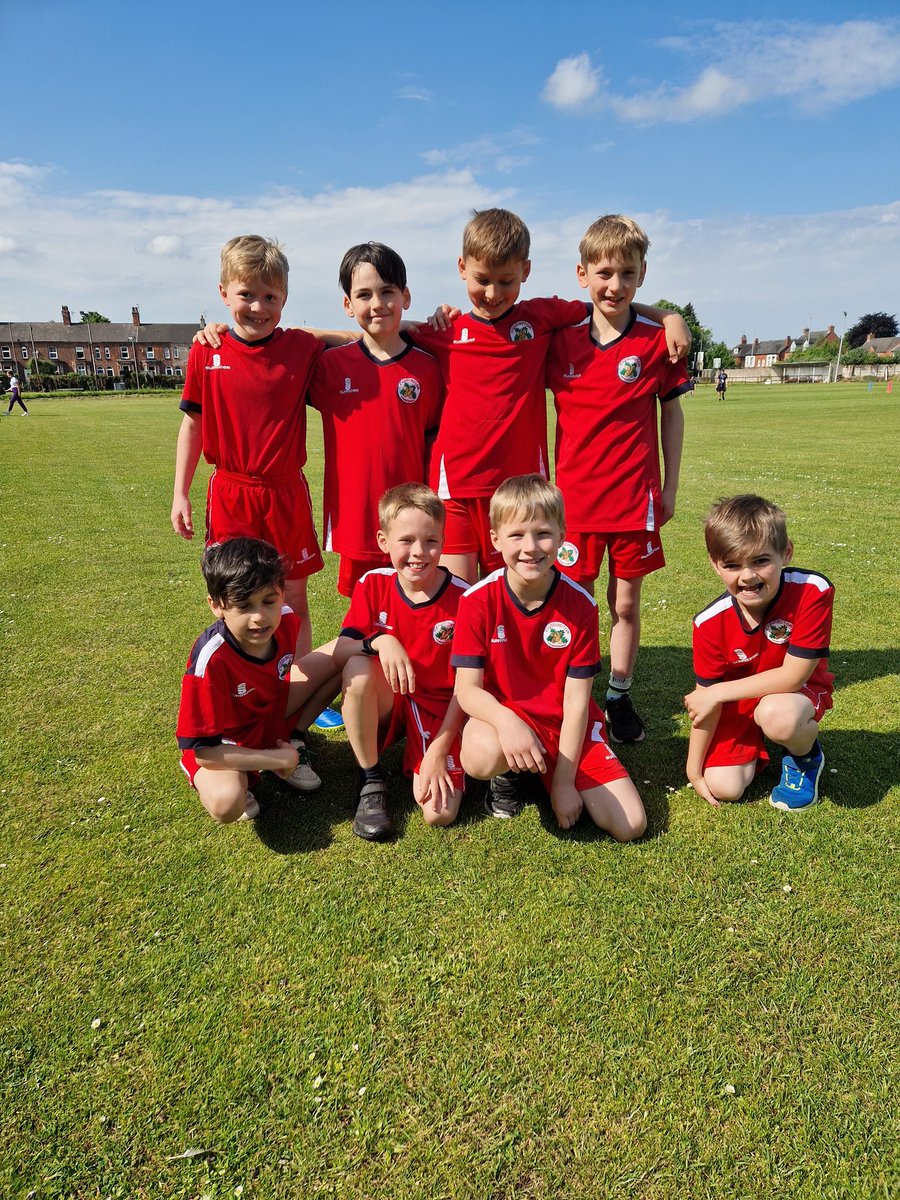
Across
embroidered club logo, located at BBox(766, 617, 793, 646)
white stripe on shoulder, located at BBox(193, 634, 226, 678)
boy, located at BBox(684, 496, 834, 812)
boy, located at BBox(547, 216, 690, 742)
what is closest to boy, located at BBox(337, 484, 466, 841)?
white stripe on shoulder, located at BBox(193, 634, 226, 678)

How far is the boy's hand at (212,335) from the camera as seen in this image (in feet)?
13.1

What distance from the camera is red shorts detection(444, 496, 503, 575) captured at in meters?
4.12

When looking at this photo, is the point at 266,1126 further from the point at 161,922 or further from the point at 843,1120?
the point at 843,1120

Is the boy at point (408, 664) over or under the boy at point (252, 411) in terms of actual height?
under

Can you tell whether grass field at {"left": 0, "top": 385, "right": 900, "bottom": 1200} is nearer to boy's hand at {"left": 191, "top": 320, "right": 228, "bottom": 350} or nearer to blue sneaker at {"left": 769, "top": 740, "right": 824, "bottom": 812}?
blue sneaker at {"left": 769, "top": 740, "right": 824, "bottom": 812}

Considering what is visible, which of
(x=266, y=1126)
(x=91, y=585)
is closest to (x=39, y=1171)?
A: (x=266, y=1126)

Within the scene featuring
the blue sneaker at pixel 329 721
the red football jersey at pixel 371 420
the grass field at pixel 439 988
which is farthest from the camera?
the blue sneaker at pixel 329 721

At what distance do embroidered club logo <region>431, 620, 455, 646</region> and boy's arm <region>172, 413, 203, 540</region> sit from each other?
5.02 feet

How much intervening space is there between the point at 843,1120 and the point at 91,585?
713cm

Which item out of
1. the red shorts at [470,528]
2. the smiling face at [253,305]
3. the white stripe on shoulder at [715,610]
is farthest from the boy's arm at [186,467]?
the white stripe on shoulder at [715,610]

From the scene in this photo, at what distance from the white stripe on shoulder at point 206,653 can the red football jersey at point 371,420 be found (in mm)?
1018

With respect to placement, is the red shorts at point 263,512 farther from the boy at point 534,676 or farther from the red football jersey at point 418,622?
the boy at point 534,676

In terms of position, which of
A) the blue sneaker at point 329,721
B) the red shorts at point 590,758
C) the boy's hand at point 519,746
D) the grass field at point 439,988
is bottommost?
the grass field at point 439,988

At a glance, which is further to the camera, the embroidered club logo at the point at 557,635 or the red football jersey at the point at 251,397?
the red football jersey at the point at 251,397
